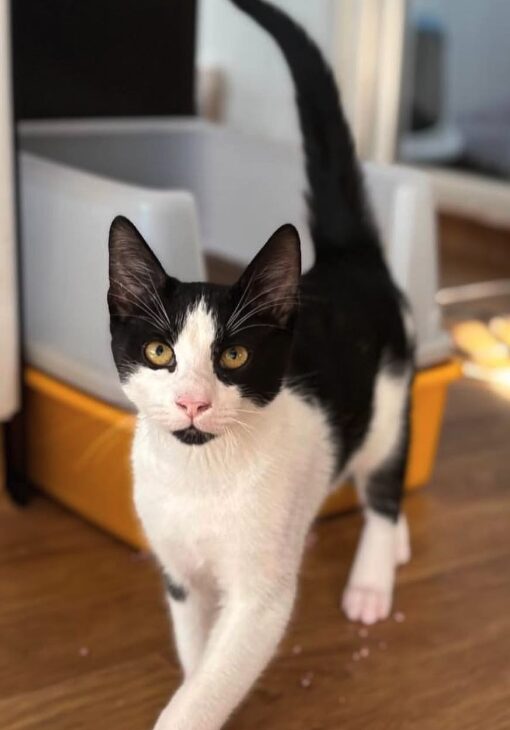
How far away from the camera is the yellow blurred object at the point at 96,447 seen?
4.19 feet

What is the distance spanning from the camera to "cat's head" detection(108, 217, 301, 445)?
0.76 m

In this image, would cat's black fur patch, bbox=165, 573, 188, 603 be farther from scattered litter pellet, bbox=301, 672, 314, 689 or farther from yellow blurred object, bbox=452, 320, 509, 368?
yellow blurred object, bbox=452, 320, 509, 368

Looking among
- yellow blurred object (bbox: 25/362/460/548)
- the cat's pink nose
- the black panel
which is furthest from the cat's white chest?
the black panel

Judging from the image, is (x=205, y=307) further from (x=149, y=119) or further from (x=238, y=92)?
(x=238, y=92)

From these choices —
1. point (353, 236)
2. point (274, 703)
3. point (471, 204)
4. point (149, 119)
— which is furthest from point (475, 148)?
point (274, 703)

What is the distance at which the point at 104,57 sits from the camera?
1.82 m

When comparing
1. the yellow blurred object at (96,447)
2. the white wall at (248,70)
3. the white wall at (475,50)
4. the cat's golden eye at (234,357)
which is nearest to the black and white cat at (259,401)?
the cat's golden eye at (234,357)

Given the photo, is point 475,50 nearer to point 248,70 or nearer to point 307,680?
point 248,70

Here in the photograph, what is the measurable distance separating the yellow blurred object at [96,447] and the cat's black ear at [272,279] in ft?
1.53

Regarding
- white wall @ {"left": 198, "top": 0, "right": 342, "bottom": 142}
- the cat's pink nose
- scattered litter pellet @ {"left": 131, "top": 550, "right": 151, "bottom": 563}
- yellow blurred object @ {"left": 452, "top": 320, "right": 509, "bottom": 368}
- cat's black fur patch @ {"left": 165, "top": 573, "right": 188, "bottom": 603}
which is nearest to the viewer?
the cat's pink nose

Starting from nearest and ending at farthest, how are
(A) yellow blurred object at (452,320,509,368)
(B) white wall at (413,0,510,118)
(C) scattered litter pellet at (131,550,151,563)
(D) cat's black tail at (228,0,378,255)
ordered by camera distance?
(D) cat's black tail at (228,0,378,255)
(C) scattered litter pellet at (131,550,151,563)
(A) yellow blurred object at (452,320,509,368)
(B) white wall at (413,0,510,118)

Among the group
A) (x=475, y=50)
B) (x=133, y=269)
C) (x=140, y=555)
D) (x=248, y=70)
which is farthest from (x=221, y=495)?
(x=475, y=50)

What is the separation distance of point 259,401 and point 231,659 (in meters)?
0.23

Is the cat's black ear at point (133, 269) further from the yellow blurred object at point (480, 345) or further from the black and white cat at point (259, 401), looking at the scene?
the yellow blurred object at point (480, 345)
